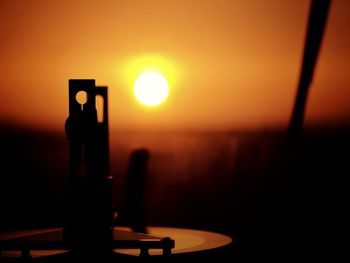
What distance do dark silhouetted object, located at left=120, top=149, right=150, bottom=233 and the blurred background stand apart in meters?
0.03

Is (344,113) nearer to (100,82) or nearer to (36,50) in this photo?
(100,82)

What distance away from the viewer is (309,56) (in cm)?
227

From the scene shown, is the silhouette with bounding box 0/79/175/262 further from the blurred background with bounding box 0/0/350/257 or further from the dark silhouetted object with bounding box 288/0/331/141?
the dark silhouetted object with bounding box 288/0/331/141

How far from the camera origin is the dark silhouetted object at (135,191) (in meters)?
2.40

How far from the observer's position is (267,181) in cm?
243

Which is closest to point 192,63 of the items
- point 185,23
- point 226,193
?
A: point 185,23

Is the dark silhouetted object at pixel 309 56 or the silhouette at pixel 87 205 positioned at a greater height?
the dark silhouetted object at pixel 309 56

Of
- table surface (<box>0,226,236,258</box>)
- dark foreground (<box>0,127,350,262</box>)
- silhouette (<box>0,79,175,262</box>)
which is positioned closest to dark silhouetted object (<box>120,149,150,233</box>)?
dark foreground (<box>0,127,350,262</box>)

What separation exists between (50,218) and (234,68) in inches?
39.9

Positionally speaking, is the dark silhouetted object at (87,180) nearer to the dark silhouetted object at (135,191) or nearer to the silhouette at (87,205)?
the silhouette at (87,205)

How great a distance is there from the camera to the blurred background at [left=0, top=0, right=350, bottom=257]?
90.1 inches

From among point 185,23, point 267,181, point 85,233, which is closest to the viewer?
point 85,233

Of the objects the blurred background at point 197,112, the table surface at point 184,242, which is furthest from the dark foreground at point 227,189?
the table surface at point 184,242

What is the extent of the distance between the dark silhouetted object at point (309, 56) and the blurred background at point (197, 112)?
30 mm
